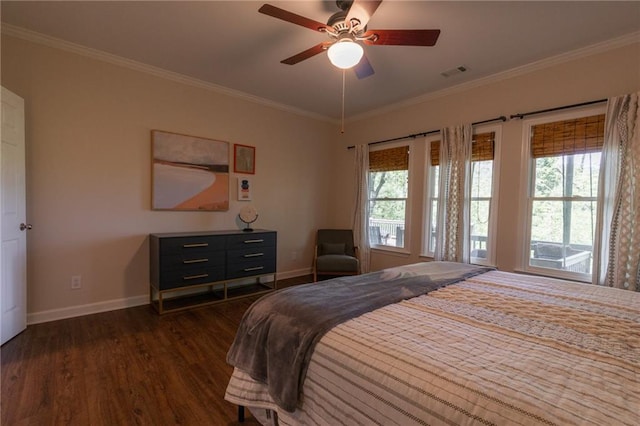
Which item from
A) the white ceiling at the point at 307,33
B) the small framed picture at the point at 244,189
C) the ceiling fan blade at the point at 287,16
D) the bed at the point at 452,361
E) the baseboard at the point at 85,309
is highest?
the white ceiling at the point at 307,33

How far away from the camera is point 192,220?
370 cm

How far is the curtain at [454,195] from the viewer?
3465 mm

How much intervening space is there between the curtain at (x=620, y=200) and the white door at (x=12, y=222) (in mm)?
4954

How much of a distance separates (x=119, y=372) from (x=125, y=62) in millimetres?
3002

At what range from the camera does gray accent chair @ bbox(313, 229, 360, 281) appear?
13.5ft

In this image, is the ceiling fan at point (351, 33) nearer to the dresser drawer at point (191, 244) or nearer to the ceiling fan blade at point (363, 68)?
the ceiling fan blade at point (363, 68)

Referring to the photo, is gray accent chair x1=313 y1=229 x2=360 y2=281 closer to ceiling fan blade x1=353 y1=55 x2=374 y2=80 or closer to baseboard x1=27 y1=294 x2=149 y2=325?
baseboard x1=27 y1=294 x2=149 y2=325

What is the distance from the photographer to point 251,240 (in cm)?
369

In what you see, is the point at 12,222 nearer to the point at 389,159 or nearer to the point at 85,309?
the point at 85,309

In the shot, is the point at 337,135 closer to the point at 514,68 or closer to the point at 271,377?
the point at 514,68

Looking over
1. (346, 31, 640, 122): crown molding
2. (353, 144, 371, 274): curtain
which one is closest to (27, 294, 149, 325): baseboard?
(353, 144, 371, 274): curtain

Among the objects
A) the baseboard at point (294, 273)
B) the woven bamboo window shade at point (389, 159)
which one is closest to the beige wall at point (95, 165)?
the baseboard at point (294, 273)

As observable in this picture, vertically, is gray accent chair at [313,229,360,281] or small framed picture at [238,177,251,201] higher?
small framed picture at [238,177,251,201]

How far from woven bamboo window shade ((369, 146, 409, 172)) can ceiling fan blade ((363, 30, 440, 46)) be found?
223 centimetres
